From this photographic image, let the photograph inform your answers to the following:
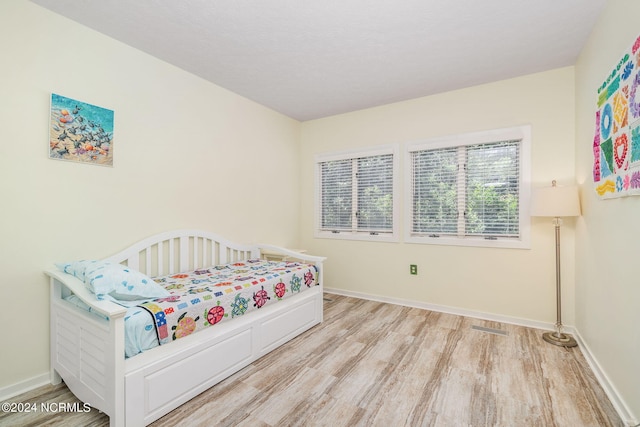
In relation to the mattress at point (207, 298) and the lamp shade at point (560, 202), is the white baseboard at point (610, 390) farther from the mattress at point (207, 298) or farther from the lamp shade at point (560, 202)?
the mattress at point (207, 298)

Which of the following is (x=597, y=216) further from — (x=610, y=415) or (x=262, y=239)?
(x=262, y=239)

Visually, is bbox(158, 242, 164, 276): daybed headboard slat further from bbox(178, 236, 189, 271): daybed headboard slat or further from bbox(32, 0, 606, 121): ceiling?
bbox(32, 0, 606, 121): ceiling

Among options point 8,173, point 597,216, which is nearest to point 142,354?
point 8,173

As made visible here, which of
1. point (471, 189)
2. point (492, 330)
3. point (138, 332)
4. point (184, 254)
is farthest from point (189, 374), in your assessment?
point (471, 189)

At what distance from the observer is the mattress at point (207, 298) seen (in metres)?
1.58

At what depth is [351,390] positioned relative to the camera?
1.84 metres

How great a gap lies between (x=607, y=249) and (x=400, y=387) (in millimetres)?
1608

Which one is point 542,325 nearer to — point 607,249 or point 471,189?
point 607,249

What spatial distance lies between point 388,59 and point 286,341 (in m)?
2.66

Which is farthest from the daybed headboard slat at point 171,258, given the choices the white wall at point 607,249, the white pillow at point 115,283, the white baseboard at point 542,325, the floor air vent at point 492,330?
the white wall at point 607,249

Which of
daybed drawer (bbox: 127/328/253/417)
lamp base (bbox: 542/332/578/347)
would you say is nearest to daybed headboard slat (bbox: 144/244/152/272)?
daybed drawer (bbox: 127/328/253/417)

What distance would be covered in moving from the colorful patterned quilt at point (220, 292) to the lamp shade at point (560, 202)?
2149 mm

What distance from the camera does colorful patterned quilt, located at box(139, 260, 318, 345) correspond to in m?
1.71

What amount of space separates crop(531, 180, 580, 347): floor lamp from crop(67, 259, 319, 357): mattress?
7.03ft
